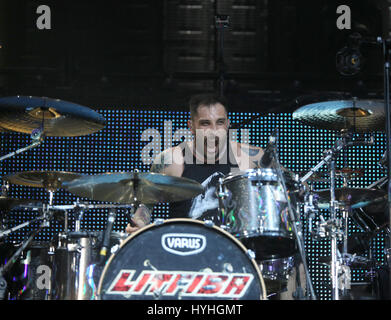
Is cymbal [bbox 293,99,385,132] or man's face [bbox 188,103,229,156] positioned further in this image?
cymbal [bbox 293,99,385,132]

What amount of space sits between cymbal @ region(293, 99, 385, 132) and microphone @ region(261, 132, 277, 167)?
1.14 m

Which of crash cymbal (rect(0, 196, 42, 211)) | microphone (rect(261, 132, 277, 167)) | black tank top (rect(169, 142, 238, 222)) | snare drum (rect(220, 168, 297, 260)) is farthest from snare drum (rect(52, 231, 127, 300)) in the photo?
microphone (rect(261, 132, 277, 167))

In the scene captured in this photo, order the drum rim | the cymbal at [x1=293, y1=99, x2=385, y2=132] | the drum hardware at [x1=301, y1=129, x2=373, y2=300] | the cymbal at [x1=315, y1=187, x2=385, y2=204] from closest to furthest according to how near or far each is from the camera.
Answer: the drum rim → the drum hardware at [x1=301, y1=129, x2=373, y2=300] → the cymbal at [x1=315, y1=187, x2=385, y2=204] → the cymbal at [x1=293, y1=99, x2=385, y2=132]

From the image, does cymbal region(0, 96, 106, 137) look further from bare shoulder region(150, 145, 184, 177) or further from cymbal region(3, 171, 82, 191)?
bare shoulder region(150, 145, 184, 177)

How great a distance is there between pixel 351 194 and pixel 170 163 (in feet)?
4.49

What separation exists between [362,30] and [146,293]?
3574mm

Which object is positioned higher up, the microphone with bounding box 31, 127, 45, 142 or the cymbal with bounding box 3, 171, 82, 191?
the microphone with bounding box 31, 127, 45, 142

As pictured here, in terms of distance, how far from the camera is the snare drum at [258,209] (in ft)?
10.3

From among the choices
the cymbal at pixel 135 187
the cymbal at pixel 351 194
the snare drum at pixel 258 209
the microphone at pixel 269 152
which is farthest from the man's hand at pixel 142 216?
the cymbal at pixel 351 194

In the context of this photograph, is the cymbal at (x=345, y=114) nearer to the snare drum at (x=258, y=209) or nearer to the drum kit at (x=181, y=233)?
the drum kit at (x=181, y=233)

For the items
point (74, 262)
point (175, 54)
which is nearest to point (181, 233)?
point (74, 262)

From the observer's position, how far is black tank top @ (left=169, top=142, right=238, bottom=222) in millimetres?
3500

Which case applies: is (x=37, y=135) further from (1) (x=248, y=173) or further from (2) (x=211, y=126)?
(1) (x=248, y=173)
